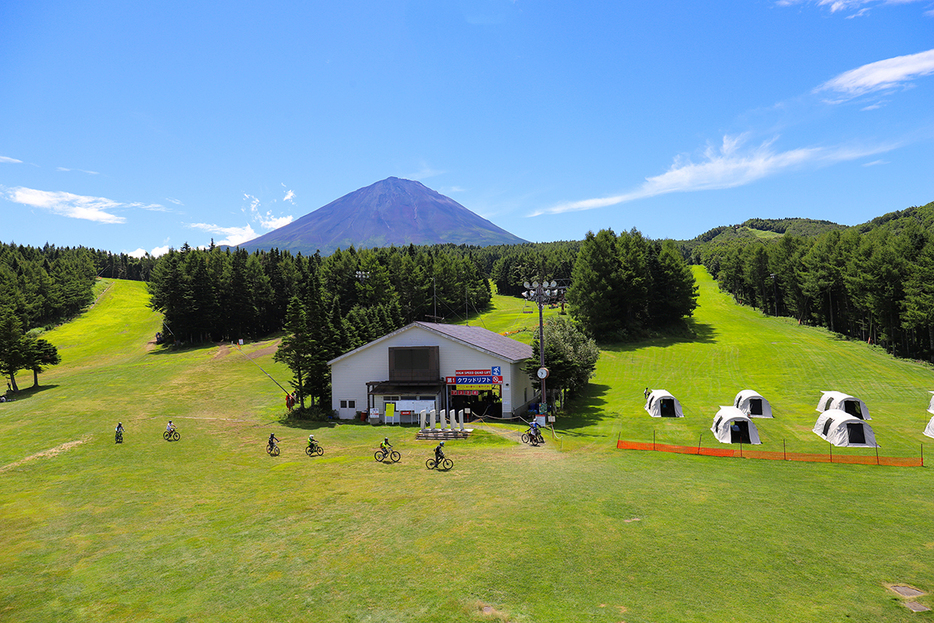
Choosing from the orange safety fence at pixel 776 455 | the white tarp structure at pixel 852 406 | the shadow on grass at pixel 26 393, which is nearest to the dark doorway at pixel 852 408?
the white tarp structure at pixel 852 406

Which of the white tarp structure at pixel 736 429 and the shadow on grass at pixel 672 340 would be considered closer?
the white tarp structure at pixel 736 429

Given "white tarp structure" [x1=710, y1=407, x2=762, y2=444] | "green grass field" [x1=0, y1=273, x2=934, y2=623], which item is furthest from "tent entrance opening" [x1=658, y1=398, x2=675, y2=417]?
"white tarp structure" [x1=710, y1=407, x2=762, y2=444]

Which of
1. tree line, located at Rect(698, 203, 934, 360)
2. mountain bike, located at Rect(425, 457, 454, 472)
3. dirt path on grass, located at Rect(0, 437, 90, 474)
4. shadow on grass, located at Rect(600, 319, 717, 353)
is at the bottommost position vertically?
dirt path on grass, located at Rect(0, 437, 90, 474)

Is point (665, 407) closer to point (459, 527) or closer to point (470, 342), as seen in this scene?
point (470, 342)

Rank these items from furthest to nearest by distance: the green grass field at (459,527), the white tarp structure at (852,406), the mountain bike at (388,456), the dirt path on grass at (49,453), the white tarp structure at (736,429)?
the white tarp structure at (852,406)
the white tarp structure at (736,429)
the dirt path on grass at (49,453)
the mountain bike at (388,456)
the green grass field at (459,527)

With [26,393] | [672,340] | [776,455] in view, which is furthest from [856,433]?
[26,393]

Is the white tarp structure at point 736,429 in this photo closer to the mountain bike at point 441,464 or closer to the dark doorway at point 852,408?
the dark doorway at point 852,408

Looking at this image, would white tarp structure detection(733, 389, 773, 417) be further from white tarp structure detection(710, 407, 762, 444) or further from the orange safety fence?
the orange safety fence
